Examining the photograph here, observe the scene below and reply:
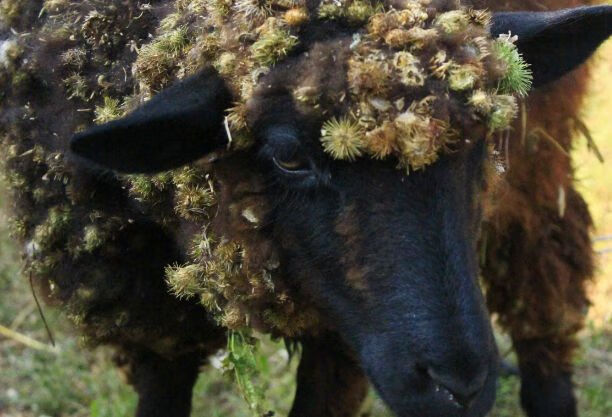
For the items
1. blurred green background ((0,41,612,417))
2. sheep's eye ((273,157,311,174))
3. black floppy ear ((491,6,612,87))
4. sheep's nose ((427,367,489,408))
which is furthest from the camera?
blurred green background ((0,41,612,417))

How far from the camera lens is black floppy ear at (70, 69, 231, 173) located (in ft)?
9.77

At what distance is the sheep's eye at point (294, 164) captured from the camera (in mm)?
3096

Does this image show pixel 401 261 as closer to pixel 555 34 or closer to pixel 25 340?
pixel 555 34

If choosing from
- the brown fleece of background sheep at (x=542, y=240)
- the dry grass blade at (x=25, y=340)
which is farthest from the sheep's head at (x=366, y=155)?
the dry grass blade at (x=25, y=340)

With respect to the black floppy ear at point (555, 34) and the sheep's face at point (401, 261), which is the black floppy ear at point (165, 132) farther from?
the black floppy ear at point (555, 34)

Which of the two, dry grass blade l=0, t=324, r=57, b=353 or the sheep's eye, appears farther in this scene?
dry grass blade l=0, t=324, r=57, b=353

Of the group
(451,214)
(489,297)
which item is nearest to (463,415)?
(451,214)

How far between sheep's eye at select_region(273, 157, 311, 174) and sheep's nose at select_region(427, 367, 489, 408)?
2.26 ft

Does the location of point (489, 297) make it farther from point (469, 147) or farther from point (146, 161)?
point (146, 161)

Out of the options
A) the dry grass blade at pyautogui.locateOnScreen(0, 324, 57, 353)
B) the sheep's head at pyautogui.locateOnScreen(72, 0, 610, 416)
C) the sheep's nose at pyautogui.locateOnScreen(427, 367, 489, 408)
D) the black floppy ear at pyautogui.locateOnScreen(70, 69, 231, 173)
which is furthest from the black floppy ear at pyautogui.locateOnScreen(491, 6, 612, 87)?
the dry grass blade at pyautogui.locateOnScreen(0, 324, 57, 353)

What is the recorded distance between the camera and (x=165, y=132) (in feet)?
10.1

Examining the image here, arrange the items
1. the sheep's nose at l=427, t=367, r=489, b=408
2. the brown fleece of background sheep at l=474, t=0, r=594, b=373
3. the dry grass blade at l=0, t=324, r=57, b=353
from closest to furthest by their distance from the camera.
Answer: the sheep's nose at l=427, t=367, r=489, b=408, the brown fleece of background sheep at l=474, t=0, r=594, b=373, the dry grass blade at l=0, t=324, r=57, b=353

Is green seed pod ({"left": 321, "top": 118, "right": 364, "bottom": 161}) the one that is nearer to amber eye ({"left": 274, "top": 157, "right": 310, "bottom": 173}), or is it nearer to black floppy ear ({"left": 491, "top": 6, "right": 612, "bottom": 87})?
amber eye ({"left": 274, "top": 157, "right": 310, "bottom": 173})

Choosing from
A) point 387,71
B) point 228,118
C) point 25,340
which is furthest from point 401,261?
point 25,340
